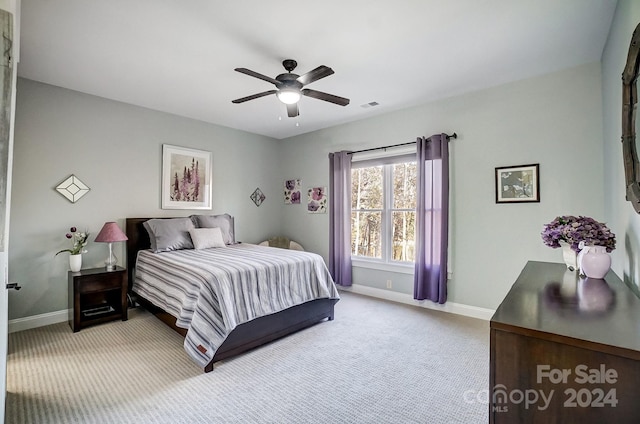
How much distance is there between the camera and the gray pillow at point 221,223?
14.5 ft

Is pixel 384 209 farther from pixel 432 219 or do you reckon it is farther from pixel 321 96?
pixel 321 96

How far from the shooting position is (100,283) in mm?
3301

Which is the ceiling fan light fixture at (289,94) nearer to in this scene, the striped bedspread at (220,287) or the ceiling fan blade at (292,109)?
the ceiling fan blade at (292,109)

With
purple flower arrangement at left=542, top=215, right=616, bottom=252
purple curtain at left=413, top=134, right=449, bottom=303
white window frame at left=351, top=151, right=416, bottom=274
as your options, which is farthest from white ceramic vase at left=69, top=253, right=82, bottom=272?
purple flower arrangement at left=542, top=215, right=616, bottom=252

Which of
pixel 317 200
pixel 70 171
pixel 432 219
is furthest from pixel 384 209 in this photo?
pixel 70 171

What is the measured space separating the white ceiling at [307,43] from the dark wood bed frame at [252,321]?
6.07 ft

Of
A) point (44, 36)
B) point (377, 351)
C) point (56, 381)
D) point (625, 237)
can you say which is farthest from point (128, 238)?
point (625, 237)

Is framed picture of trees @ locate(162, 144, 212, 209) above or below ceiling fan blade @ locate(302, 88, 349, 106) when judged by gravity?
below

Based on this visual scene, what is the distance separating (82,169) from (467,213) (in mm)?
4661

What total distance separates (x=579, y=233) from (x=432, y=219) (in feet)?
6.62

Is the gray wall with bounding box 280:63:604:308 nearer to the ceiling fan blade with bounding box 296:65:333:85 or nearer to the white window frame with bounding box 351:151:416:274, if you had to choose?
the white window frame with bounding box 351:151:416:274

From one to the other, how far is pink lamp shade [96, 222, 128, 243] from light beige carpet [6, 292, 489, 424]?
3.14 feet

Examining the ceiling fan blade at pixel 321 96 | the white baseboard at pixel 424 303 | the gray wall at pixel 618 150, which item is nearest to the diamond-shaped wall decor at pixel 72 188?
the ceiling fan blade at pixel 321 96

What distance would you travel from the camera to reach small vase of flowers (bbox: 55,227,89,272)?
3330mm
